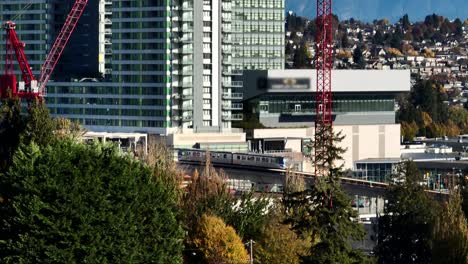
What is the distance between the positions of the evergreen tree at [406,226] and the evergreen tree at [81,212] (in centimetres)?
1418

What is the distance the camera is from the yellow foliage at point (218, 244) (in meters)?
72.0

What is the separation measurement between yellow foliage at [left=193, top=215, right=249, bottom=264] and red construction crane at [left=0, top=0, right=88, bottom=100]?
56.4m

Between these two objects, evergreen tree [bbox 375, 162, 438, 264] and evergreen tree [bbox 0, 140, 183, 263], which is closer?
evergreen tree [bbox 0, 140, 183, 263]

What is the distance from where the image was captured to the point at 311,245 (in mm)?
69750

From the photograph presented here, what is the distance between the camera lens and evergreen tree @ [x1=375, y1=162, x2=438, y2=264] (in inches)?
3152

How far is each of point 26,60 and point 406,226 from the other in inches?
2260

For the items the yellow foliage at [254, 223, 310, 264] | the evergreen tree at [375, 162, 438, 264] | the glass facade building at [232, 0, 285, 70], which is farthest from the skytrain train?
the yellow foliage at [254, 223, 310, 264]

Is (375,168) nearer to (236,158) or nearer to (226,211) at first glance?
(236,158)

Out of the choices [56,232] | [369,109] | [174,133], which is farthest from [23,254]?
[369,109]

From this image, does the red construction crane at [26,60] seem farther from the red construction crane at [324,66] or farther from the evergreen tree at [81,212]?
the evergreen tree at [81,212]

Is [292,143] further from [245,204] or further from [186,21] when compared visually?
[245,204]

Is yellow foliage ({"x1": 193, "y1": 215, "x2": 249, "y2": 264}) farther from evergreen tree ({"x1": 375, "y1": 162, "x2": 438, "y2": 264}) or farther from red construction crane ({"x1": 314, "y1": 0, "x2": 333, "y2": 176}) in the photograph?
red construction crane ({"x1": 314, "y1": 0, "x2": 333, "y2": 176})

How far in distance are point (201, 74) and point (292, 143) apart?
25.4 feet

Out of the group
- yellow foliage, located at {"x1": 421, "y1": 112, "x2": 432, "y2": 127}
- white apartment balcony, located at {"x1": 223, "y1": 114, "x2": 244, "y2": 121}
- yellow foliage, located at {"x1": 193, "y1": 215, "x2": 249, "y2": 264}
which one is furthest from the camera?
yellow foliage, located at {"x1": 421, "y1": 112, "x2": 432, "y2": 127}
